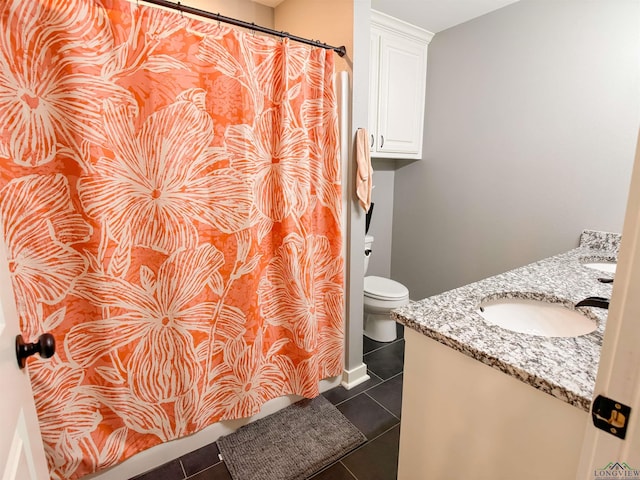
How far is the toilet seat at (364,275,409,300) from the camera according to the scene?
2316 mm

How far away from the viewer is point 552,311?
1.14 meters

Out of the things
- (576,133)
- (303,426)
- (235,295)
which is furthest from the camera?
(576,133)

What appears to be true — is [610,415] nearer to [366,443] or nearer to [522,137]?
[366,443]

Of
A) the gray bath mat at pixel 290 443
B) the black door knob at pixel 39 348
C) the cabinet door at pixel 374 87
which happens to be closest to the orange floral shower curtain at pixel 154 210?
the gray bath mat at pixel 290 443

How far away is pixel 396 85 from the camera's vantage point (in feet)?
7.72

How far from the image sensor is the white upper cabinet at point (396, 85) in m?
2.20

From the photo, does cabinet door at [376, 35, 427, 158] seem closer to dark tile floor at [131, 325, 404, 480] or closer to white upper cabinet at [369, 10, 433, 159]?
white upper cabinet at [369, 10, 433, 159]

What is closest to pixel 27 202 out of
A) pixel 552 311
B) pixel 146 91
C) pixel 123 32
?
pixel 146 91

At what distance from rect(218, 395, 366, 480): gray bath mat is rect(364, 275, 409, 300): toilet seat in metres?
0.84

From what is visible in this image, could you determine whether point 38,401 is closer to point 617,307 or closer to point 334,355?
point 334,355

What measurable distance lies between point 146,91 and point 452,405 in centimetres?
147

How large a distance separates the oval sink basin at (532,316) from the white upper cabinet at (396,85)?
147 centimetres

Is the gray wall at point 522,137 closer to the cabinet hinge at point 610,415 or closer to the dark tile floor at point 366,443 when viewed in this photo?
the dark tile floor at point 366,443

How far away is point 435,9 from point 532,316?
2.06 meters
